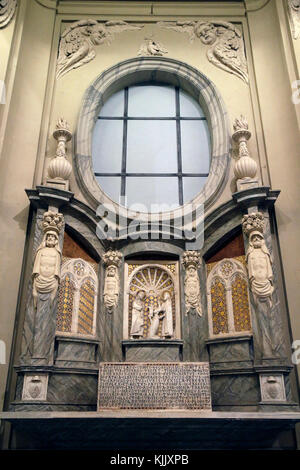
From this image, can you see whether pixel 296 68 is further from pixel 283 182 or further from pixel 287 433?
pixel 287 433

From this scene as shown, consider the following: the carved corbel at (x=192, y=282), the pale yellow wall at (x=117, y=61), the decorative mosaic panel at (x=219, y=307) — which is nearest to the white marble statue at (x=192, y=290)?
the carved corbel at (x=192, y=282)

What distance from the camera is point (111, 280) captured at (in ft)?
18.8

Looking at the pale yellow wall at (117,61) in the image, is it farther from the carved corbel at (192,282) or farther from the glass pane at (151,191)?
the carved corbel at (192,282)

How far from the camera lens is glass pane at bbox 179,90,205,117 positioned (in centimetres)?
716

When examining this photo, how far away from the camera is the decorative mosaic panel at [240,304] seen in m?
5.41

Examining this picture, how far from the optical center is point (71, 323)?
5430 mm

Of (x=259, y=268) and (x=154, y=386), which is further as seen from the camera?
(x=259, y=268)

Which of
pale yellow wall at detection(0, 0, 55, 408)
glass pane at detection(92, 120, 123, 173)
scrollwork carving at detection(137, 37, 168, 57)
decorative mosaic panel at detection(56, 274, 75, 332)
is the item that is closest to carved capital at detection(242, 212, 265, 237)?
glass pane at detection(92, 120, 123, 173)

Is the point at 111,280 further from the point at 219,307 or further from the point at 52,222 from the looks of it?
the point at 219,307

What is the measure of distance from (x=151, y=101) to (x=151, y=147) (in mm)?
928

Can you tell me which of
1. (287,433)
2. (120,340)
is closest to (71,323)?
(120,340)

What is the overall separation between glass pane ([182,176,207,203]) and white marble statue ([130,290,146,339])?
1.62 metres

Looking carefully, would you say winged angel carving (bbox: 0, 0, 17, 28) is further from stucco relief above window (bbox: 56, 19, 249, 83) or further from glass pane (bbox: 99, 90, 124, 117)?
glass pane (bbox: 99, 90, 124, 117)

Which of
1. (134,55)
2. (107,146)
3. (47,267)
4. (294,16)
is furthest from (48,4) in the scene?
(47,267)
